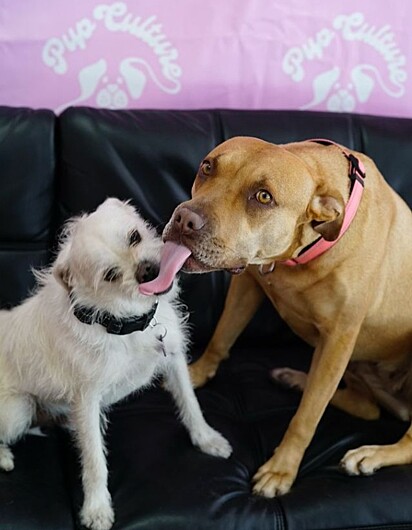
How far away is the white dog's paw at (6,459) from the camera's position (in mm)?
1537

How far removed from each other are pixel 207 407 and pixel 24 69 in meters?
1.20

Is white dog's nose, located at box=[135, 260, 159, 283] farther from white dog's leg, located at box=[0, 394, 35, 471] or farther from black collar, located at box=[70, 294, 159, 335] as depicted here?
white dog's leg, located at box=[0, 394, 35, 471]

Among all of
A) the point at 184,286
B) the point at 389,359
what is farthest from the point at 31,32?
the point at 389,359

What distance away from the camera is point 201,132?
1959 millimetres

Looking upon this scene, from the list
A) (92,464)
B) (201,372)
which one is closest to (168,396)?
(201,372)

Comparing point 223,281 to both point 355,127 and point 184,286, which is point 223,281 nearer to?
A: point 184,286

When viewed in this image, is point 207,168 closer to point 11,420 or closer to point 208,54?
point 11,420

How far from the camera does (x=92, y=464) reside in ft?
4.87

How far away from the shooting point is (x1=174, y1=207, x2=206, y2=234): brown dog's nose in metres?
1.31

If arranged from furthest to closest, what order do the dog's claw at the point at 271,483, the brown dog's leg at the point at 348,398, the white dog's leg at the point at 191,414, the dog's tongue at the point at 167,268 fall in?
the brown dog's leg at the point at 348,398, the white dog's leg at the point at 191,414, the dog's claw at the point at 271,483, the dog's tongue at the point at 167,268

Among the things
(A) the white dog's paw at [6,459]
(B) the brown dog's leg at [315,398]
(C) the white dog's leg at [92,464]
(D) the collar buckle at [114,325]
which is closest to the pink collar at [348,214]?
(B) the brown dog's leg at [315,398]

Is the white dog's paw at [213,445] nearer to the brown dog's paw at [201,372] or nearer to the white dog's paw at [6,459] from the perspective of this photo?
the brown dog's paw at [201,372]

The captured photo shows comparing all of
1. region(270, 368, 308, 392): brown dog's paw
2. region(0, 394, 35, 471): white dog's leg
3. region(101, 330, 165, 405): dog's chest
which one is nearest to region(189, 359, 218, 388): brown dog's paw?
region(270, 368, 308, 392): brown dog's paw

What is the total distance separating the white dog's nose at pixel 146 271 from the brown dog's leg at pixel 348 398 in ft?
2.39
